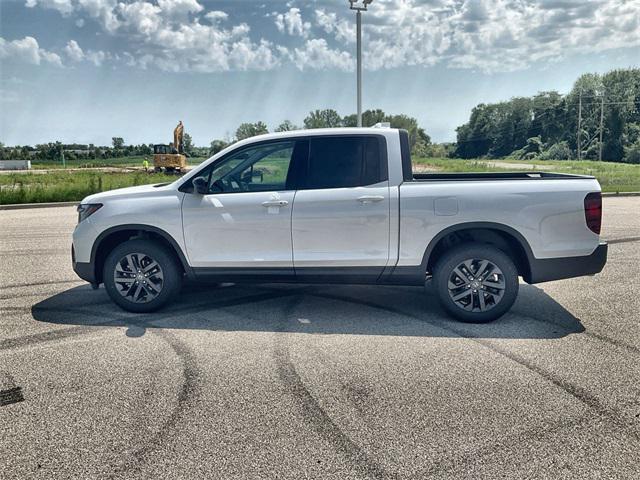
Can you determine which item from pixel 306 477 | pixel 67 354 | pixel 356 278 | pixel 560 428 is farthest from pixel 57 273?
pixel 560 428

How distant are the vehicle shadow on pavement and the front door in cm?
60

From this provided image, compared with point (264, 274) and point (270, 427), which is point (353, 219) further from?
point (270, 427)

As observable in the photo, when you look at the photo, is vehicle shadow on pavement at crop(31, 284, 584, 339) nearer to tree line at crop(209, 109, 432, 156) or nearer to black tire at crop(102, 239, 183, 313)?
black tire at crop(102, 239, 183, 313)

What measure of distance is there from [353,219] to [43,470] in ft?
10.6

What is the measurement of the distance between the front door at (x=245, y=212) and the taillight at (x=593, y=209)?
9.20 feet

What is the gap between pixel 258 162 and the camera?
5270 millimetres

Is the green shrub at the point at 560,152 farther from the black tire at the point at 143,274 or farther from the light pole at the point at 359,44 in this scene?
the black tire at the point at 143,274

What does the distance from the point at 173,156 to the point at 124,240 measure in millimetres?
37480

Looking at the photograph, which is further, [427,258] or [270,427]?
[427,258]

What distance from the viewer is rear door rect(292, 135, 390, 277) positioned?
4996 mm

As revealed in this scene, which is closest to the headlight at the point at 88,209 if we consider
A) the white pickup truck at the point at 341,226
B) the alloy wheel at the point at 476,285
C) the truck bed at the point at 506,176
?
the white pickup truck at the point at 341,226

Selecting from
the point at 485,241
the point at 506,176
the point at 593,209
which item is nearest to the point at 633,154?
the point at 506,176

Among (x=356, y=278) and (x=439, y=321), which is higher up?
(x=356, y=278)

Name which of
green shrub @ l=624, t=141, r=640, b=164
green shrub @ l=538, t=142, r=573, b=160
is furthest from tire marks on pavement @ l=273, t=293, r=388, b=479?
green shrub @ l=538, t=142, r=573, b=160
